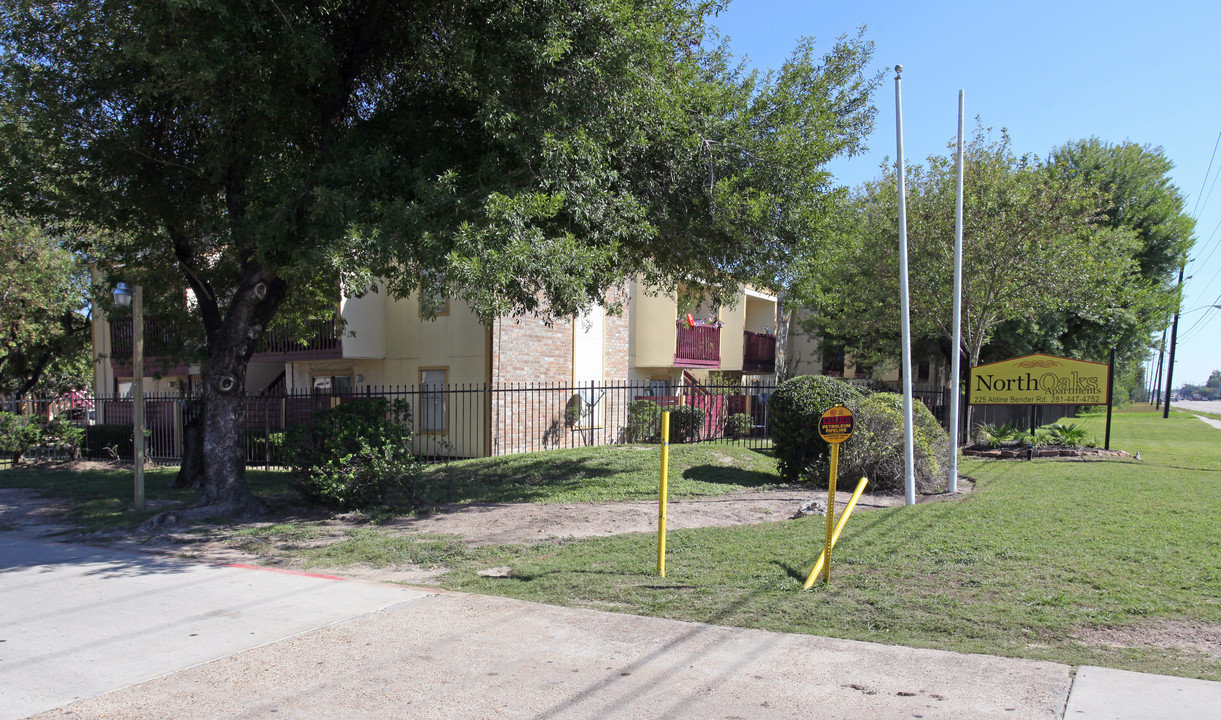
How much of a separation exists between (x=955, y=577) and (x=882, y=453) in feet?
17.7

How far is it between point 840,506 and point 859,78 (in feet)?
24.1

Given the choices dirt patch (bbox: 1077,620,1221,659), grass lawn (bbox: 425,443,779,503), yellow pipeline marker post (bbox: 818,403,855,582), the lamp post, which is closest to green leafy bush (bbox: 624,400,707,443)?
grass lawn (bbox: 425,443,779,503)

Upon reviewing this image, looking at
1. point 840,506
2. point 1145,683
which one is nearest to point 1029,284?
point 840,506

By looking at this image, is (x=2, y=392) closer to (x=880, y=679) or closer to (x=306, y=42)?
(x=306, y=42)

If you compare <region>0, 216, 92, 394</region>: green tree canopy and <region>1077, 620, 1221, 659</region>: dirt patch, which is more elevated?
<region>0, 216, 92, 394</region>: green tree canopy

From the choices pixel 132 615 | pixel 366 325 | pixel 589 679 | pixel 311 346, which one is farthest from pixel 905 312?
pixel 311 346

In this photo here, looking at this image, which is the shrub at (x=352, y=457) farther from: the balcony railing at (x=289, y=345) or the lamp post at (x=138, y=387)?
the balcony railing at (x=289, y=345)

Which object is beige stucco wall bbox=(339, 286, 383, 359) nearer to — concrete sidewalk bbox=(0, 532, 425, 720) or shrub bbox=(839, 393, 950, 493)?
concrete sidewalk bbox=(0, 532, 425, 720)

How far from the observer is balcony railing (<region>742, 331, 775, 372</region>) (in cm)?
3168

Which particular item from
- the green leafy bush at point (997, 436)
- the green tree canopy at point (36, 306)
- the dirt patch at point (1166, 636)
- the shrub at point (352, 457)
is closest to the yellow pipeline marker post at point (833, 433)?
the dirt patch at point (1166, 636)

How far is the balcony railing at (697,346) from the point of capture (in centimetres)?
2578

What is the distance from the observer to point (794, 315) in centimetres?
3806

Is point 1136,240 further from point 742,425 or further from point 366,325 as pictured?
point 366,325

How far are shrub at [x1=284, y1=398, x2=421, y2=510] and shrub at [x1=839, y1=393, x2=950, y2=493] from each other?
21.3ft
